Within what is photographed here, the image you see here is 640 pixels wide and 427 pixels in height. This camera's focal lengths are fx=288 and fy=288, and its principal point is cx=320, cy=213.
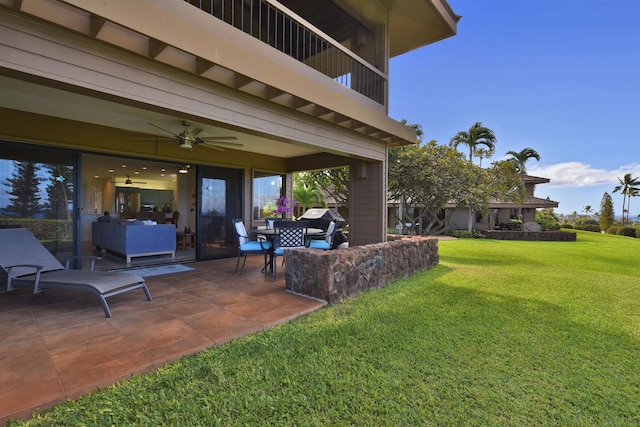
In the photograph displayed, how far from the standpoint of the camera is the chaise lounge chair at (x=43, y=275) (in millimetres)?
3367

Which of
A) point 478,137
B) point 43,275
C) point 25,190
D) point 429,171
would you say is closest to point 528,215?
point 478,137

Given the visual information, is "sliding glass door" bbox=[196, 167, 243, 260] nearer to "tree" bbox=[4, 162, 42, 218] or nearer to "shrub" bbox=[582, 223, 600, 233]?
"tree" bbox=[4, 162, 42, 218]

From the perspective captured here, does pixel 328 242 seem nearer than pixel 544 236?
Yes

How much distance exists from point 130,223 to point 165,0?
5.24m

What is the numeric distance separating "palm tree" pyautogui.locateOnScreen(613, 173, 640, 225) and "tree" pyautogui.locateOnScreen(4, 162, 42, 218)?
48604 millimetres

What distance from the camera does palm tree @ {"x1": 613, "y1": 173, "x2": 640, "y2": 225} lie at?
33281mm

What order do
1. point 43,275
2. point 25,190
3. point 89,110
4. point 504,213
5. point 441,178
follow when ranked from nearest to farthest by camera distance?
point 43,275 → point 89,110 → point 25,190 → point 441,178 → point 504,213

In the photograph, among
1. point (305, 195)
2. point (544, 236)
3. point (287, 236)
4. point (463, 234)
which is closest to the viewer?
point (287, 236)

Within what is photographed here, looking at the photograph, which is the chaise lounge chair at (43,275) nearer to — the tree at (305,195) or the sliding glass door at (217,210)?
the sliding glass door at (217,210)

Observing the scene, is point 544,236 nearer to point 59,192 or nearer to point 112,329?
point 112,329

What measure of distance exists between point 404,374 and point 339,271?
1979mm

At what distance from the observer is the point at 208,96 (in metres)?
3.52

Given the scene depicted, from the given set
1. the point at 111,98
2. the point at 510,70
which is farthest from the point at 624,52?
the point at 111,98

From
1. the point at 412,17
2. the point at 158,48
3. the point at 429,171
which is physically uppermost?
the point at 412,17
